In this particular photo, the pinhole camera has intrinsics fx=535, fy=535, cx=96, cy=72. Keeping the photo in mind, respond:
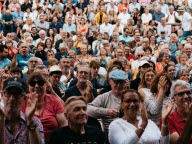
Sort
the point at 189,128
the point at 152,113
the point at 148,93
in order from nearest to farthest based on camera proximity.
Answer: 1. the point at 189,128
2. the point at 152,113
3. the point at 148,93

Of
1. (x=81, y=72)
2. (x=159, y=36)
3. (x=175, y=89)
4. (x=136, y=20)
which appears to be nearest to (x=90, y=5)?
(x=136, y=20)

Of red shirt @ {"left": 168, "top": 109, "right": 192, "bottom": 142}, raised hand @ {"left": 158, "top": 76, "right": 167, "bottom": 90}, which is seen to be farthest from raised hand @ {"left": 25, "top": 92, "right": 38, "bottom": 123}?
raised hand @ {"left": 158, "top": 76, "right": 167, "bottom": 90}

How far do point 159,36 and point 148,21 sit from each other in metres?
2.04

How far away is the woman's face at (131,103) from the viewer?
539cm

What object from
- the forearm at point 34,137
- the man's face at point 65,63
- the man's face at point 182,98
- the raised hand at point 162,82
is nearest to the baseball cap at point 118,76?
the raised hand at point 162,82

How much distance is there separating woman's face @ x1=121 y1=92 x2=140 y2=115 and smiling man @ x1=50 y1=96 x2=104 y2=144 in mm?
424

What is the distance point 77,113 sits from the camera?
16.8ft

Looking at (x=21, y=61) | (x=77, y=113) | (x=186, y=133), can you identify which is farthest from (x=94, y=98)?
(x=21, y=61)

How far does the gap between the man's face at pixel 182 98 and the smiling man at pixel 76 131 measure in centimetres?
83

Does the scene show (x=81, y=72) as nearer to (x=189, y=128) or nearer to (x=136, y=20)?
(x=189, y=128)

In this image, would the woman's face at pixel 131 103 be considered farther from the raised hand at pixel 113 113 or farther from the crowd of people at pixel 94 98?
the raised hand at pixel 113 113

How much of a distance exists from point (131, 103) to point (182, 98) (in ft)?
1.68

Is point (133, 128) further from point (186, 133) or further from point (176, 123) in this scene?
point (186, 133)

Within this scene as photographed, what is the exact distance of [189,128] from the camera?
4.28 metres
